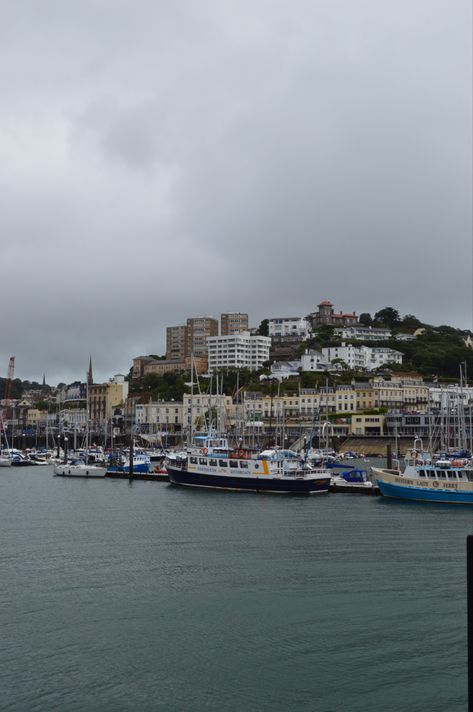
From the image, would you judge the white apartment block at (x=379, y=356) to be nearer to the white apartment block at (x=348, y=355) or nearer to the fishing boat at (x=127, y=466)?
the white apartment block at (x=348, y=355)

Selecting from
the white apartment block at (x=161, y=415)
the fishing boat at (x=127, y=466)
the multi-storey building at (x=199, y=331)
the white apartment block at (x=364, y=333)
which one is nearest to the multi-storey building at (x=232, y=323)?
the multi-storey building at (x=199, y=331)

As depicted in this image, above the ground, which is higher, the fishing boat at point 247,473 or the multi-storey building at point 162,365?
the multi-storey building at point 162,365

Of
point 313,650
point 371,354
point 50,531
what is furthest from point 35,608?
point 371,354

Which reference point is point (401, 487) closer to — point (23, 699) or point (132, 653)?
point (132, 653)

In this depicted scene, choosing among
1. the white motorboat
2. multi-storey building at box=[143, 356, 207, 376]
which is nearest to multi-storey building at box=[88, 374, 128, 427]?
multi-storey building at box=[143, 356, 207, 376]

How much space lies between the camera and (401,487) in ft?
166

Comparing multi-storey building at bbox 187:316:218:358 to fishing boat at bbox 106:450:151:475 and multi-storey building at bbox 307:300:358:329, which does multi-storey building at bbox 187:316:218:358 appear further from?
fishing boat at bbox 106:450:151:475

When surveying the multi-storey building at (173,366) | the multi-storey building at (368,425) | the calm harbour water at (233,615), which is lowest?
the calm harbour water at (233,615)

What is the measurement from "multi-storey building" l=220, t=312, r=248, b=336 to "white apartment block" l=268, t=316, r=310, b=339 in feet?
20.6

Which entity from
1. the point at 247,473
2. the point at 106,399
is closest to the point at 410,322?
the point at 106,399

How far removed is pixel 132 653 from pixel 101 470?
53.4 meters

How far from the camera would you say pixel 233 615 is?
72.8ft

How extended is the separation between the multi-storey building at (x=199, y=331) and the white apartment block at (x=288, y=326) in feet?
43.7

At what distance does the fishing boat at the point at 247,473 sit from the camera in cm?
5488
